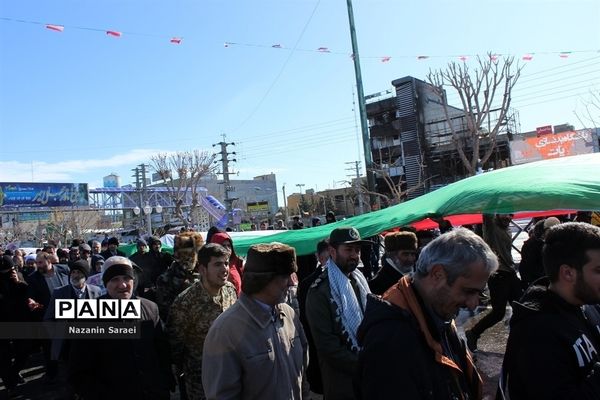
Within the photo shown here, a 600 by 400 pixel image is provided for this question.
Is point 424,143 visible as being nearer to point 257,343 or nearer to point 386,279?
point 386,279

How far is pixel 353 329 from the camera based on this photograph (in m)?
3.36

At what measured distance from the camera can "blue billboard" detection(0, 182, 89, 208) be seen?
180 ft

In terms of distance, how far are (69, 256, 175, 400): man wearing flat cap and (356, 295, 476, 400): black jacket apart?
1977 millimetres

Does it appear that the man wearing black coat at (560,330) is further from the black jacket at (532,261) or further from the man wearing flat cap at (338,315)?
the black jacket at (532,261)

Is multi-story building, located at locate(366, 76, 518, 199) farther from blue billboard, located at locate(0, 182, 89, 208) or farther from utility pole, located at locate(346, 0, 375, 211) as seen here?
blue billboard, located at locate(0, 182, 89, 208)

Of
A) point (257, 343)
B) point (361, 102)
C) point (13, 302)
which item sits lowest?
point (13, 302)

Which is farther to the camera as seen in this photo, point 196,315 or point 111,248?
point 111,248

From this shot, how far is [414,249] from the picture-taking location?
4.80m

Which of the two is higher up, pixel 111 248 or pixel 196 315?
pixel 111 248

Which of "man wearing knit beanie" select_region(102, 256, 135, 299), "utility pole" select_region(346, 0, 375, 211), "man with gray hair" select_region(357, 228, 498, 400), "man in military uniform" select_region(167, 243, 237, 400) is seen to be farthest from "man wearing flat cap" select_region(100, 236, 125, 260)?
"man with gray hair" select_region(357, 228, 498, 400)

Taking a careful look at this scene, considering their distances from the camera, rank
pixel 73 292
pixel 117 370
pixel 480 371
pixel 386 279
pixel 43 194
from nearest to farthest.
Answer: pixel 117 370
pixel 386 279
pixel 480 371
pixel 73 292
pixel 43 194

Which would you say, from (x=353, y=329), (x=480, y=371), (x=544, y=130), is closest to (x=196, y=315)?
(x=353, y=329)

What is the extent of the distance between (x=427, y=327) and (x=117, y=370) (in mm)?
2207

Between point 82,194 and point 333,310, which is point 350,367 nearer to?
point 333,310
